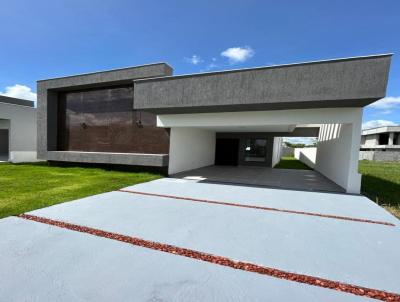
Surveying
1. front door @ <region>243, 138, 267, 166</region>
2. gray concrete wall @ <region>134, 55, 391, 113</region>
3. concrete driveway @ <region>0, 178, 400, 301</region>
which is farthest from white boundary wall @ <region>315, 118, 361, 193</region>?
front door @ <region>243, 138, 267, 166</region>

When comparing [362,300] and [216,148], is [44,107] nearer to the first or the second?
[216,148]

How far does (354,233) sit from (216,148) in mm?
14498

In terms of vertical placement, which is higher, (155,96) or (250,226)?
(155,96)

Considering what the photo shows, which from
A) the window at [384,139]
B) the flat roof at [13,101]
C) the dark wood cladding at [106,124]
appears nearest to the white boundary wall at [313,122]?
the dark wood cladding at [106,124]

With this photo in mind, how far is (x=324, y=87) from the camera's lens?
6445 millimetres

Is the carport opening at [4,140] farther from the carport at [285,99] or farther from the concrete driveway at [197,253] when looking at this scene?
the concrete driveway at [197,253]

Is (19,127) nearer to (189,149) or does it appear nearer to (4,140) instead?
(4,140)

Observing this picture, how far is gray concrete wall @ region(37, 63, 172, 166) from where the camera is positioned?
1059cm

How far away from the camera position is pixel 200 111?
30.3 feet

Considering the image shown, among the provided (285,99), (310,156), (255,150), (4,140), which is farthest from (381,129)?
(4,140)

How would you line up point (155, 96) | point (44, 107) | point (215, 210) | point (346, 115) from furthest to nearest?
point (44, 107), point (155, 96), point (346, 115), point (215, 210)

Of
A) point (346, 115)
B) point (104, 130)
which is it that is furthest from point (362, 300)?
point (104, 130)

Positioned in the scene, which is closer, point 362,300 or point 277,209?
point 362,300

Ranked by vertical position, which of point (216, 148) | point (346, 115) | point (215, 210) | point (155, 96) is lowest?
point (215, 210)
